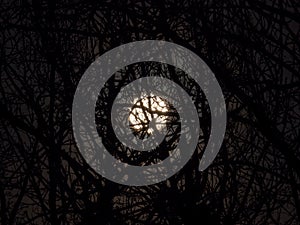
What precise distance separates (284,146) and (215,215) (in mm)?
876

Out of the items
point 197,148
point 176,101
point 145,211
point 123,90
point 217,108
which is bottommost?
point 145,211

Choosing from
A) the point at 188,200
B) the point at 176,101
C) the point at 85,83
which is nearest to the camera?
the point at 188,200

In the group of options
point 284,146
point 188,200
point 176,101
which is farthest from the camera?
point 176,101

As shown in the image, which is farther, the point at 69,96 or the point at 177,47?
the point at 69,96

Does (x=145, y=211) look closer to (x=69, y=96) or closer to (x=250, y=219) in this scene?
(x=250, y=219)

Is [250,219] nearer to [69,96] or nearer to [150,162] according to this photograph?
[150,162]

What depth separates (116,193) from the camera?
12.4 ft

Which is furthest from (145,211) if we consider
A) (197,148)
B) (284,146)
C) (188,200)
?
(284,146)

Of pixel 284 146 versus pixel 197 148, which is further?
pixel 197 148

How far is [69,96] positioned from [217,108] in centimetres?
129

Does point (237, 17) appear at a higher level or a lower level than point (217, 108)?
higher

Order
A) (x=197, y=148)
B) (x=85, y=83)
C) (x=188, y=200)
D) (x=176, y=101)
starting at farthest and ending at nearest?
(x=85, y=83), (x=176, y=101), (x=197, y=148), (x=188, y=200)

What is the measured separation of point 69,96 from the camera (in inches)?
162

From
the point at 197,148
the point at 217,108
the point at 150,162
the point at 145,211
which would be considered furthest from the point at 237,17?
the point at 145,211
